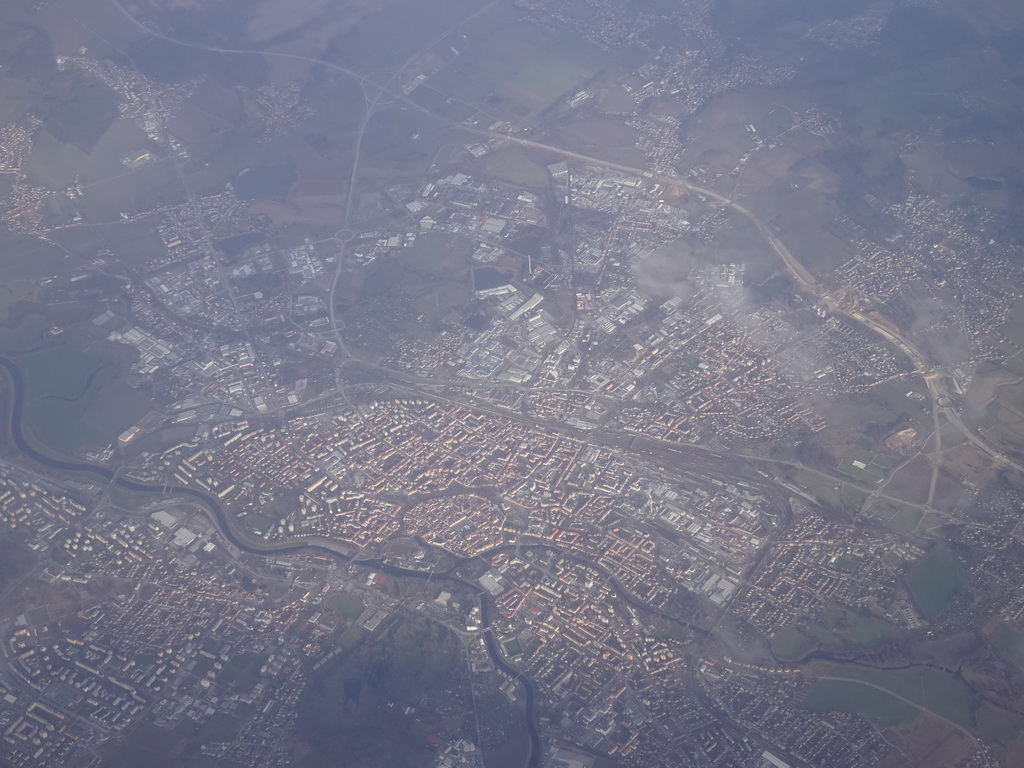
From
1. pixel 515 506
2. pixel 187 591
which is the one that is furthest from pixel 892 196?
pixel 187 591

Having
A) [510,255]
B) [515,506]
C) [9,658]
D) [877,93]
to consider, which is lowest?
[9,658]

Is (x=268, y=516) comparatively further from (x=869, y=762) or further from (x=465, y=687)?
(x=869, y=762)

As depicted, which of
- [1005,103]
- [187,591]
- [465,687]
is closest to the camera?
[465,687]

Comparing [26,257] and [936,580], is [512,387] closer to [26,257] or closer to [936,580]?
[936,580]

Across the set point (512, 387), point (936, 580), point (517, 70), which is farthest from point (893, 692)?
point (517, 70)

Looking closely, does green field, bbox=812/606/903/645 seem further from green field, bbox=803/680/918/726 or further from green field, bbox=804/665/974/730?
green field, bbox=803/680/918/726

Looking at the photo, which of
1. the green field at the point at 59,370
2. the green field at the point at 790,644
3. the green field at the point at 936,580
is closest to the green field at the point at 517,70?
the green field at the point at 59,370

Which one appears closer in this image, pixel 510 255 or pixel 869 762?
pixel 869 762

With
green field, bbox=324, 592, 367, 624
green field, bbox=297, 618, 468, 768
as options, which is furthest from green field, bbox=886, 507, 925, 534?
green field, bbox=324, 592, 367, 624
